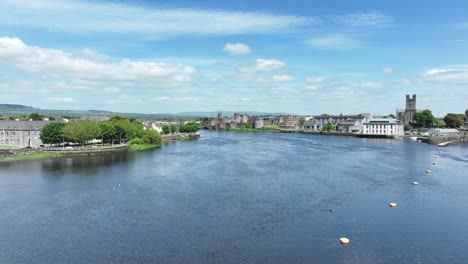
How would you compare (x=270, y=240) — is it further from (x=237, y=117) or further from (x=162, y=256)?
(x=237, y=117)

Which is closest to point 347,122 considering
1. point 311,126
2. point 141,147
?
point 311,126

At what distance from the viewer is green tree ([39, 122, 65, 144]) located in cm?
4481

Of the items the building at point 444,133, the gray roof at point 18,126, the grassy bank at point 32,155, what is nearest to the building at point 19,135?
the gray roof at point 18,126

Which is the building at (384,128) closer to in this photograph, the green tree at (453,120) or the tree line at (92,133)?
the green tree at (453,120)

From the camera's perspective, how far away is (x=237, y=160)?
4047 cm

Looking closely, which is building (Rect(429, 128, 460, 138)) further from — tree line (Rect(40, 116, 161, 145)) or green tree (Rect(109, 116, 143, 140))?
green tree (Rect(109, 116, 143, 140))

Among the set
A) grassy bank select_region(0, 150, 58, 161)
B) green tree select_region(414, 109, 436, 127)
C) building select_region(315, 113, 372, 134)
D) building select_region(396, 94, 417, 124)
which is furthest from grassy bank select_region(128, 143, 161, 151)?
building select_region(396, 94, 417, 124)

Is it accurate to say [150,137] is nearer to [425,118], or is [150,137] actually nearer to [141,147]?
[141,147]

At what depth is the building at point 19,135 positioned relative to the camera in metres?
46.7

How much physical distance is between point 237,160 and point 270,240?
24753mm

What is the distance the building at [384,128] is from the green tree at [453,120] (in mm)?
21641

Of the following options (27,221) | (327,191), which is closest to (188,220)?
(27,221)

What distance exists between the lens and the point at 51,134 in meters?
44.8

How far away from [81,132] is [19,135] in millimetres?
8449
